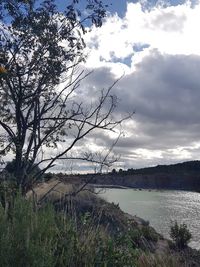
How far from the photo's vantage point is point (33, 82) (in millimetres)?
15617

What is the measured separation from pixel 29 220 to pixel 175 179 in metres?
131

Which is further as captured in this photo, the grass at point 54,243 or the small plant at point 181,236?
the small plant at point 181,236

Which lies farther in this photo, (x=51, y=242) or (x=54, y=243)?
(x=54, y=243)

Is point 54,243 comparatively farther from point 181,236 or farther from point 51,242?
point 181,236

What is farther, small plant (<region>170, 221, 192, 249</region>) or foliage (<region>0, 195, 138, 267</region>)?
small plant (<region>170, 221, 192, 249</region>)

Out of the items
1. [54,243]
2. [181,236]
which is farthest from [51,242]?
[181,236]

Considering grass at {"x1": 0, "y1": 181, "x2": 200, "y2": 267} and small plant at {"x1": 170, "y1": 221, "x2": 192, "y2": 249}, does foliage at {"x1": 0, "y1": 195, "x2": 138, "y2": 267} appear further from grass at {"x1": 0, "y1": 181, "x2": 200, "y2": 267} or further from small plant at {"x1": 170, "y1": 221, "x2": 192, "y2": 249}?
small plant at {"x1": 170, "y1": 221, "x2": 192, "y2": 249}

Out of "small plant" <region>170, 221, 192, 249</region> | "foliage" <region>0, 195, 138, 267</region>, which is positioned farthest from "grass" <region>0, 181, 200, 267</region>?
"small plant" <region>170, 221, 192, 249</region>

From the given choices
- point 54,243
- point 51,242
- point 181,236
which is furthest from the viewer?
point 181,236

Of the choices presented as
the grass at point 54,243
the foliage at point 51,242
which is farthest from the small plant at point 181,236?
the foliage at point 51,242

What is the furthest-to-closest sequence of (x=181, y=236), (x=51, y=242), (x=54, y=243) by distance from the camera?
1. (x=181, y=236)
2. (x=54, y=243)
3. (x=51, y=242)

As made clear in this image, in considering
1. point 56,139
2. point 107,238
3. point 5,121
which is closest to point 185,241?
point 56,139

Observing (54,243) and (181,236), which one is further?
(181,236)

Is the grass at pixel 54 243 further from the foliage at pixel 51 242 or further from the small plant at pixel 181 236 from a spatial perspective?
the small plant at pixel 181 236
